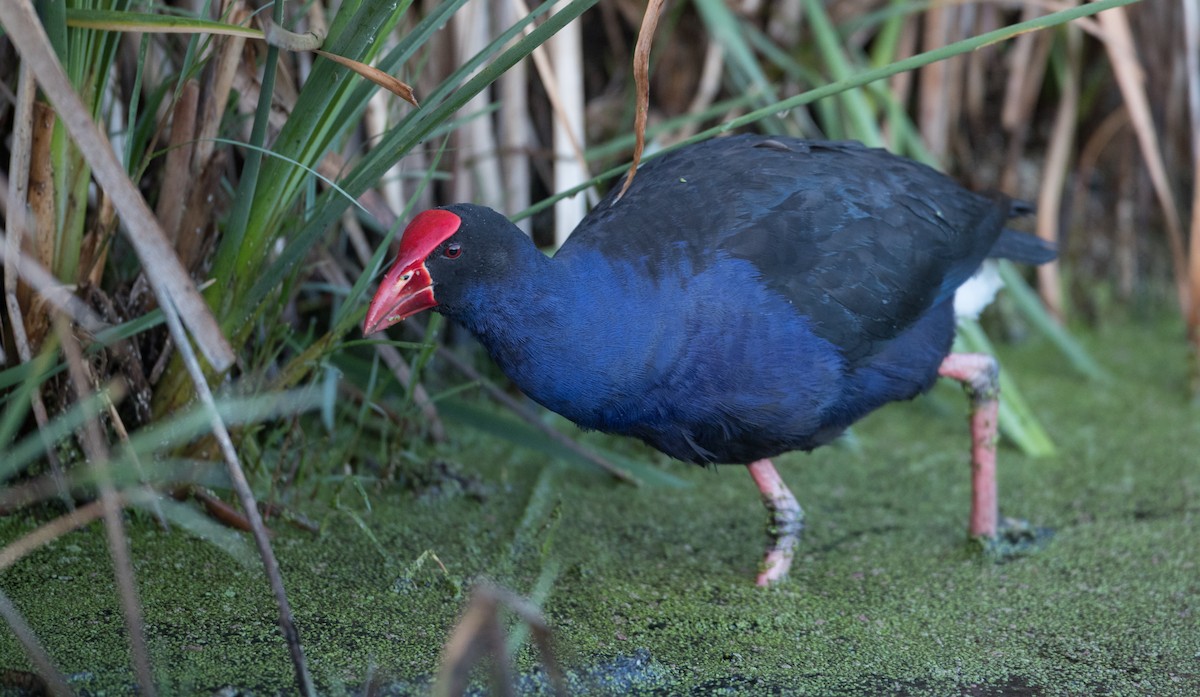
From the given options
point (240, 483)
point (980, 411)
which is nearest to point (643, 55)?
point (240, 483)

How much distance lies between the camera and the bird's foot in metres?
2.21

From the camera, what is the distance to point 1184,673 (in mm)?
1693

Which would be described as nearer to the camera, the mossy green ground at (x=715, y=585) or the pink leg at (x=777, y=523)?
the mossy green ground at (x=715, y=585)

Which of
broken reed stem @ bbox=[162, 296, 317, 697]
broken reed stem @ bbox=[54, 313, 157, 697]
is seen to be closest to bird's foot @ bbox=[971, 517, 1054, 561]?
broken reed stem @ bbox=[162, 296, 317, 697]

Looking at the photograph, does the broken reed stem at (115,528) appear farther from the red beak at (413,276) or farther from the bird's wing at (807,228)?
the bird's wing at (807,228)

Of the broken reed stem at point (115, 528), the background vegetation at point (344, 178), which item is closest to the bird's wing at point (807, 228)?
the background vegetation at point (344, 178)

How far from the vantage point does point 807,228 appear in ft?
6.35

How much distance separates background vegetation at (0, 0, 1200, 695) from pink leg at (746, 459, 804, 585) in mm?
331

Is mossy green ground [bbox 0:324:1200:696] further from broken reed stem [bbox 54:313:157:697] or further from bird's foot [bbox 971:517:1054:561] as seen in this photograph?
broken reed stem [bbox 54:313:157:697]

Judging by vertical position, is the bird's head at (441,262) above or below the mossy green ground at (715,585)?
above

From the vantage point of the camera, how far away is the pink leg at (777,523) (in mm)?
2039

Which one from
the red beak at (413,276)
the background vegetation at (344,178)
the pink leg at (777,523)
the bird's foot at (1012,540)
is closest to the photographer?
the background vegetation at (344,178)

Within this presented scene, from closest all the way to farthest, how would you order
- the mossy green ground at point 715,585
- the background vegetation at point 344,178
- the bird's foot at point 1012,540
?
the background vegetation at point 344,178 < the mossy green ground at point 715,585 < the bird's foot at point 1012,540

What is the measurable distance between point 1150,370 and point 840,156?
1.67 metres
